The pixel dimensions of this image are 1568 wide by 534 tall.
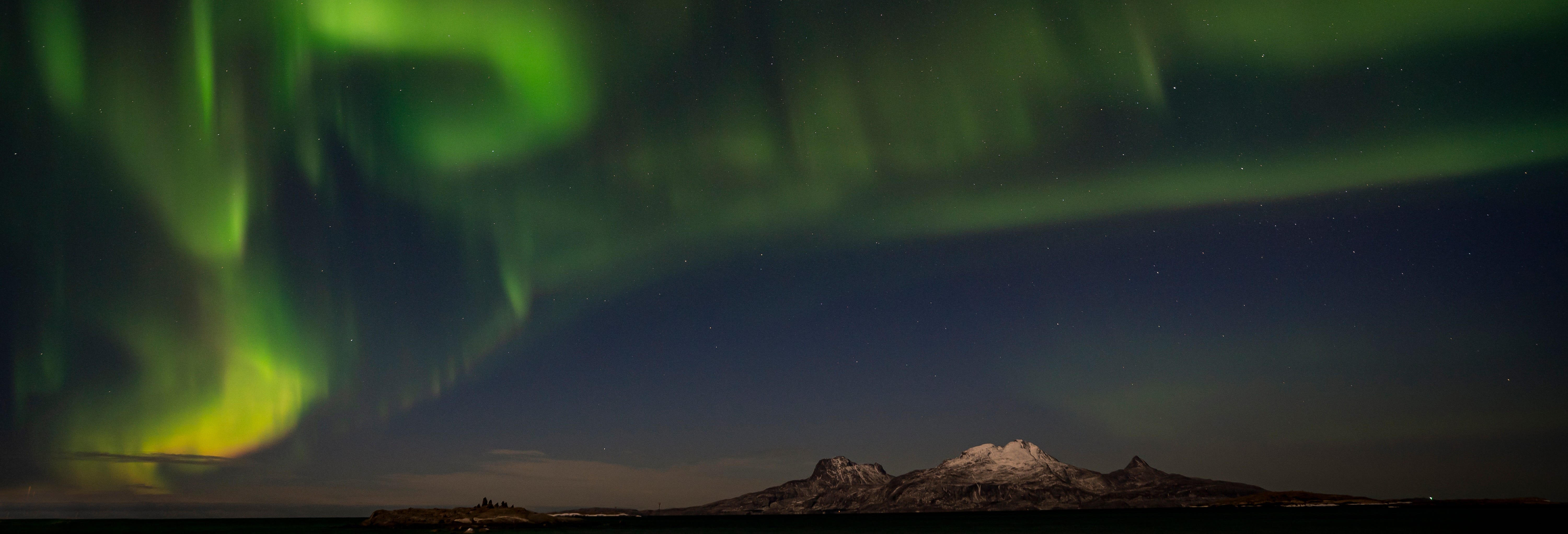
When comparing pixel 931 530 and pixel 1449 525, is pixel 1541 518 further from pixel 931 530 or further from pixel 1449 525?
pixel 931 530

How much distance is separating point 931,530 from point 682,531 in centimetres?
5854

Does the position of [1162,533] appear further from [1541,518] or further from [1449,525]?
[1541,518]

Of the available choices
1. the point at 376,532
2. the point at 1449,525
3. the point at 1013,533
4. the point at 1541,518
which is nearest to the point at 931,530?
the point at 1013,533

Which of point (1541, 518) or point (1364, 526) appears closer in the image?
point (1364, 526)

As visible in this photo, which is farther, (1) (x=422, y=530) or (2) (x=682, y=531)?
(2) (x=682, y=531)

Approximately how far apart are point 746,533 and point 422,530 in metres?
71.8

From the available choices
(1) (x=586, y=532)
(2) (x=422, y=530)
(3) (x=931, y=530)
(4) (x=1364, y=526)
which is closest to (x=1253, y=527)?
(4) (x=1364, y=526)

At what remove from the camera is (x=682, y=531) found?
19950 centimetres

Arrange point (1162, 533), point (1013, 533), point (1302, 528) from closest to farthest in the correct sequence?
point (1162, 533) → point (1302, 528) → point (1013, 533)

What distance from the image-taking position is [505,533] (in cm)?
17200

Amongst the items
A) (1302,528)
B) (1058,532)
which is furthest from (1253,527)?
(1058,532)

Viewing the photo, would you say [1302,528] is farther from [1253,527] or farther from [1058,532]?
[1058,532]

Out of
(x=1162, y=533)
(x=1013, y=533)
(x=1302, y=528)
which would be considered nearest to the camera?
(x=1162, y=533)

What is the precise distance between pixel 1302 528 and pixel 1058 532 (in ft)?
164
